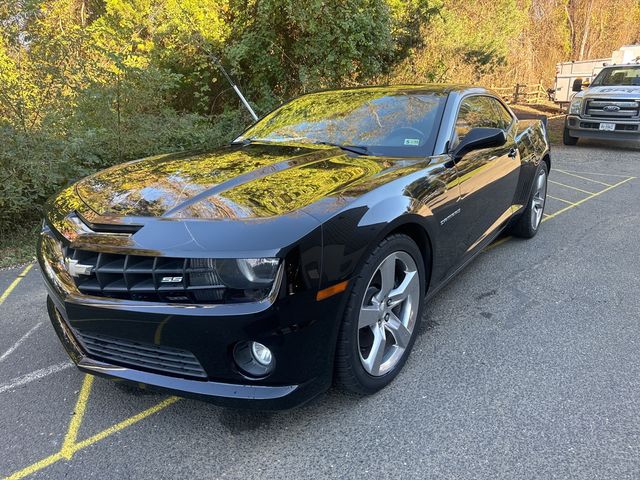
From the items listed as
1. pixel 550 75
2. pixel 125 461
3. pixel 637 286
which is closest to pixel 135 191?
pixel 125 461

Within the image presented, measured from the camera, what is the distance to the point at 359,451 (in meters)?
2.10

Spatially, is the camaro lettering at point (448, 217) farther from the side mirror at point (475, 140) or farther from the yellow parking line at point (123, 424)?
the yellow parking line at point (123, 424)

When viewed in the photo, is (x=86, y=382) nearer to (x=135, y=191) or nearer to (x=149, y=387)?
(x=149, y=387)

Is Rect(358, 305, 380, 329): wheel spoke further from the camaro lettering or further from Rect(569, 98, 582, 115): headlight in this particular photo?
Rect(569, 98, 582, 115): headlight

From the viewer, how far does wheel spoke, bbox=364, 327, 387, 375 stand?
2.37 meters

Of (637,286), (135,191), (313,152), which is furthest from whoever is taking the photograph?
(637,286)

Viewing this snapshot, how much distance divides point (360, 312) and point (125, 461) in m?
1.21

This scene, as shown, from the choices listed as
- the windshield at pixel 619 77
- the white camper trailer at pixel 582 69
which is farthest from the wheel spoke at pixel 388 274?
the white camper trailer at pixel 582 69

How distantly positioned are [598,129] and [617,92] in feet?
2.90

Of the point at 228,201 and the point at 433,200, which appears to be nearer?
the point at 228,201

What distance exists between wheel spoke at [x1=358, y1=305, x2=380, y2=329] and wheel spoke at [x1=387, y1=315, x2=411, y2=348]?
0.17 m

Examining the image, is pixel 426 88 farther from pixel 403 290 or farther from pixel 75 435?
pixel 75 435

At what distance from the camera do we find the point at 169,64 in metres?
9.95

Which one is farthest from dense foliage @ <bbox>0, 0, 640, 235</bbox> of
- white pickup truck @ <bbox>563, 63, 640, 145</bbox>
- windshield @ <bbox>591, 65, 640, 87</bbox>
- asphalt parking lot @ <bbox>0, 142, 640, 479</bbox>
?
windshield @ <bbox>591, 65, 640, 87</bbox>
